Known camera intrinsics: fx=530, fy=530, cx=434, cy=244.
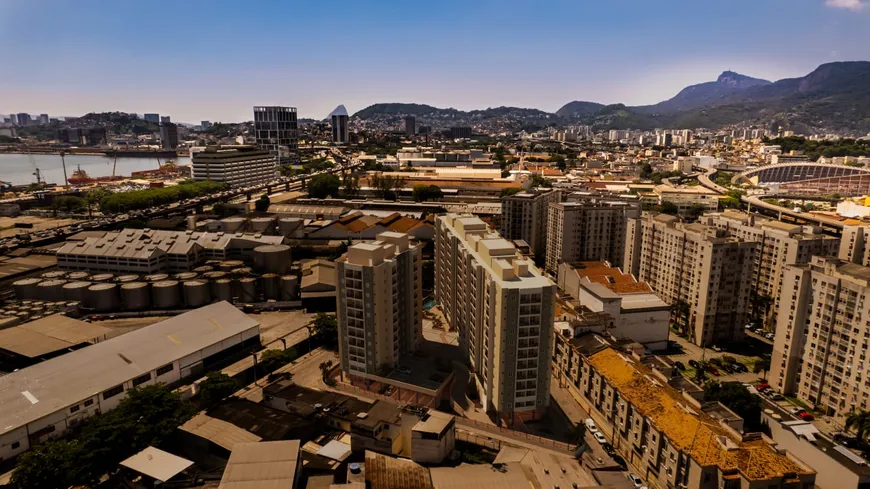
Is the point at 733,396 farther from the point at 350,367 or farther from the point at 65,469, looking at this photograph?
the point at 65,469

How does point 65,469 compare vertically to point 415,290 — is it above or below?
below

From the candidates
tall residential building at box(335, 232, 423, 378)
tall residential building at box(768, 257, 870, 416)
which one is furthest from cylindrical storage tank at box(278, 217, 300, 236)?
tall residential building at box(768, 257, 870, 416)

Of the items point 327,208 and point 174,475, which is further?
point 327,208

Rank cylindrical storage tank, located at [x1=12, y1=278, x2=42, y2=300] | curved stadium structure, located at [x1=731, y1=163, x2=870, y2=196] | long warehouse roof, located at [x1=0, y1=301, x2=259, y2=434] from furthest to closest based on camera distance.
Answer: curved stadium structure, located at [x1=731, y1=163, x2=870, y2=196] → cylindrical storage tank, located at [x1=12, y1=278, x2=42, y2=300] → long warehouse roof, located at [x1=0, y1=301, x2=259, y2=434]


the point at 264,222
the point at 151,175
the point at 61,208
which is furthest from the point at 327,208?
the point at 151,175

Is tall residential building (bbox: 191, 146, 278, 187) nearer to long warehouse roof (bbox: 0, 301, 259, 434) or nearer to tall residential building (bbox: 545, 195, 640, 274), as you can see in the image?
long warehouse roof (bbox: 0, 301, 259, 434)

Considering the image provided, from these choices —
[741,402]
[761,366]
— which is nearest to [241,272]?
[741,402]
